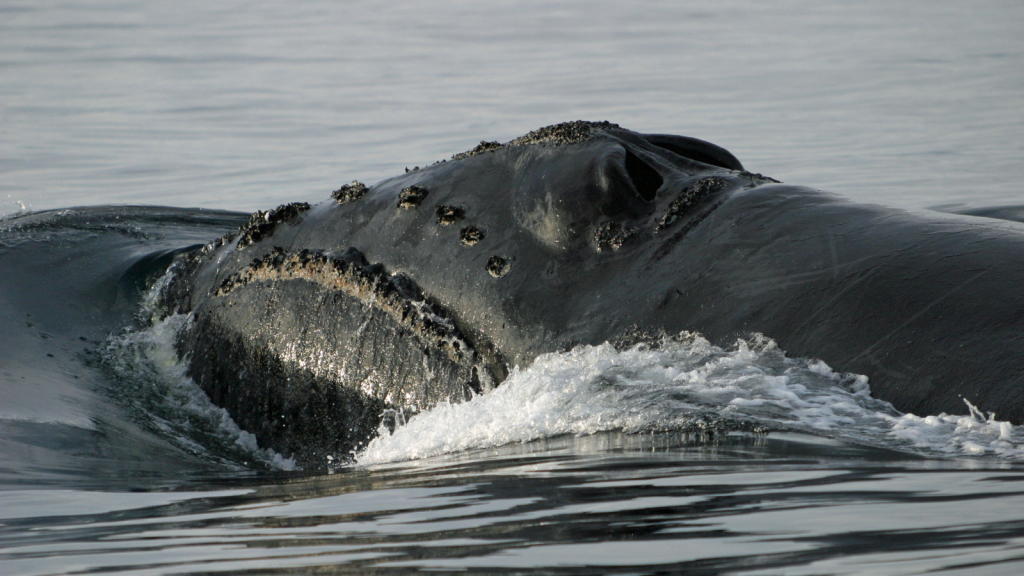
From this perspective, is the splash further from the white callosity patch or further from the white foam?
the white callosity patch

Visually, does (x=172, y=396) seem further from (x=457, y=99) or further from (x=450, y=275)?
(x=457, y=99)

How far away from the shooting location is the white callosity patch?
3.92m

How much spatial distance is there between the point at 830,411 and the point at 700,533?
1.54 m

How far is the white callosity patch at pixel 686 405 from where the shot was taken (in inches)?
154

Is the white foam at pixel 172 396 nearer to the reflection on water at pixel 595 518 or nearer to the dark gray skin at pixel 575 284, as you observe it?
the dark gray skin at pixel 575 284

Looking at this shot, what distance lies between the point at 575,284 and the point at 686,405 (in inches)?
46.4

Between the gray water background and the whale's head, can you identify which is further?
the gray water background

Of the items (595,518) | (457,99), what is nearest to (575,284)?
(595,518)

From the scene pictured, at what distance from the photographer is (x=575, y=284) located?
17.9ft

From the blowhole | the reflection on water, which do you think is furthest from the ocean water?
the blowhole

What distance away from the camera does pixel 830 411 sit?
4.18 m

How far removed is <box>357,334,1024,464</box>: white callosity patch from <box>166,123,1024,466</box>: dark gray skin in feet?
0.37

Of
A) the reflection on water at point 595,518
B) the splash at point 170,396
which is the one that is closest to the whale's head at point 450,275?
the splash at point 170,396

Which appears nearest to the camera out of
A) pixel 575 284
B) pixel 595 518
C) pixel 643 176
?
pixel 595 518
